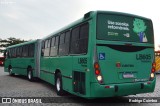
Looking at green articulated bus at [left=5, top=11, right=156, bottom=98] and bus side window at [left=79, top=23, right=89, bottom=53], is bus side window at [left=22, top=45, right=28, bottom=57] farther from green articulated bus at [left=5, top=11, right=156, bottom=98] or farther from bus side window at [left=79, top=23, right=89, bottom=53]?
bus side window at [left=79, top=23, right=89, bottom=53]

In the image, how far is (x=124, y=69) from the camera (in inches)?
290

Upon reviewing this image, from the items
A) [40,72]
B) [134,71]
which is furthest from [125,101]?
[40,72]

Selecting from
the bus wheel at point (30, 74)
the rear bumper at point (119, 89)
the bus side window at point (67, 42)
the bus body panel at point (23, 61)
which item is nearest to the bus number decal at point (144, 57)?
the rear bumper at point (119, 89)

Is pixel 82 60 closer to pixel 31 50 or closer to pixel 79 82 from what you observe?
pixel 79 82

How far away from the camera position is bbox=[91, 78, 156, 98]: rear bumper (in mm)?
6855

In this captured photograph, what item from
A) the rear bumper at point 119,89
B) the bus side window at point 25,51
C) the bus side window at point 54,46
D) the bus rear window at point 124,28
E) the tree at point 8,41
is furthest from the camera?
the tree at point 8,41

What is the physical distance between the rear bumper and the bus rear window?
1.40m

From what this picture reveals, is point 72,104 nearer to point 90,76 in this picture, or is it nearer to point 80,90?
point 80,90

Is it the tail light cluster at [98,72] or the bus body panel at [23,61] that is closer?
the tail light cluster at [98,72]

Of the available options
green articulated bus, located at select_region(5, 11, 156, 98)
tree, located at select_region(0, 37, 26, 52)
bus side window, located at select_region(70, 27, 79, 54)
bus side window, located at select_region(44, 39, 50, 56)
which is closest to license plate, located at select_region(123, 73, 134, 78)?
green articulated bus, located at select_region(5, 11, 156, 98)

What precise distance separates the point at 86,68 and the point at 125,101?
2.34m

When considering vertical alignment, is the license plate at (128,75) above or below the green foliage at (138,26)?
below

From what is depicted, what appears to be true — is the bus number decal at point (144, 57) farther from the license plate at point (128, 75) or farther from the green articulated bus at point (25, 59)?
the green articulated bus at point (25, 59)

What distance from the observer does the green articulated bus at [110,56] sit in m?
6.98
